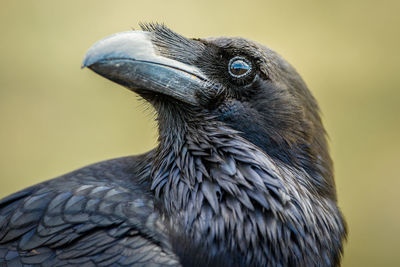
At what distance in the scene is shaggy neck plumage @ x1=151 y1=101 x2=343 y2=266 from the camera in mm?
3057

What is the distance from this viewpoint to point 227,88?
3340 mm

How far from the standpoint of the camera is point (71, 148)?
8406mm

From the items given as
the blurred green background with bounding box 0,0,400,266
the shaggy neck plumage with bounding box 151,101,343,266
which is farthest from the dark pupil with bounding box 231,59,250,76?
the blurred green background with bounding box 0,0,400,266

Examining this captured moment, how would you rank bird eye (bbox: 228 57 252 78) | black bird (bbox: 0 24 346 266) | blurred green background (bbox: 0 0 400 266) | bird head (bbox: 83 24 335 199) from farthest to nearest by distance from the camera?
blurred green background (bbox: 0 0 400 266) < bird eye (bbox: 228 57 252 78) < bird head (bbox: 83 24 335 199) < black bird (bbox: 0 24 346 266)

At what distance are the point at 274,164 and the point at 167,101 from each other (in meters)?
0.78

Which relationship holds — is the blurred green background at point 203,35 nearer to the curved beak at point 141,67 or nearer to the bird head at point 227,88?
the bird head at point 227,88

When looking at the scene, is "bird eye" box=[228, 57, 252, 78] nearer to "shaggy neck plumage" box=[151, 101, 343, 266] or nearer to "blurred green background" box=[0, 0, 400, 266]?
"shaggy neck plumage" box=[151, 101, 343, 266]

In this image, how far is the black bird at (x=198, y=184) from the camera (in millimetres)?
3035

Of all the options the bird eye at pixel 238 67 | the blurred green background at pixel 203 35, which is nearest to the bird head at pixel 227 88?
the bird eye at pixel 238 67

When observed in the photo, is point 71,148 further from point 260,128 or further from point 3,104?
point 260,128

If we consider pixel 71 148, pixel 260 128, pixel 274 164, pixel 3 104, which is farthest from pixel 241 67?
pixel 3 104

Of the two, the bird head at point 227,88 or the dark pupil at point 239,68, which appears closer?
the bird head at point 227,88

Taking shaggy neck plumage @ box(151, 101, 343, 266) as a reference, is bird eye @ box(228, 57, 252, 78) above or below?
above

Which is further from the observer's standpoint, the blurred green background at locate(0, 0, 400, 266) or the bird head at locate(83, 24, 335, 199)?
the blurred green background at locate(0, 0, 400, 266)
